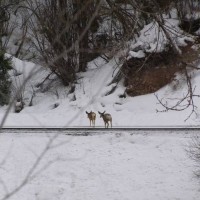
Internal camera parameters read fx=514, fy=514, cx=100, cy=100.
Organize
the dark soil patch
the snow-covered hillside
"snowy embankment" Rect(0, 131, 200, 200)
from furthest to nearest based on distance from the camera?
the dark soil patch, the snow-covered hillside, "snowy embankment" Rect(0, 131, 200, 200)

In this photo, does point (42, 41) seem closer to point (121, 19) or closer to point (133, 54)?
point (133, 54)

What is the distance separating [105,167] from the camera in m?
12.0

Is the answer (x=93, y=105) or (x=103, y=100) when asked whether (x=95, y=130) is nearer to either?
(x=93, y=105)

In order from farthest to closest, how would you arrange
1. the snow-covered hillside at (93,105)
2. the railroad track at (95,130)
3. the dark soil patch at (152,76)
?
the dark soil patch at (152,76)
the snow-covered hillside at (93,105)
the railroad track at (95,130)

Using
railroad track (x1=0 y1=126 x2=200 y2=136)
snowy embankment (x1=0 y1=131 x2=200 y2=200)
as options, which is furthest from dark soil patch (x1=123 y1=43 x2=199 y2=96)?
snowy embankment (x1=0 y1=131 x2=200 y2=200)

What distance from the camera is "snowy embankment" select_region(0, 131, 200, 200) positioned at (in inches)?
432

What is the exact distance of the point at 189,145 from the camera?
1223cm

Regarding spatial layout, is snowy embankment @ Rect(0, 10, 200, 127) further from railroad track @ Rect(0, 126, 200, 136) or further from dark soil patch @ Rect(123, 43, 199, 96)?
railroad track @ Rect(0, 126, 200, 136)

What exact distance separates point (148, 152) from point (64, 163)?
6.87ft

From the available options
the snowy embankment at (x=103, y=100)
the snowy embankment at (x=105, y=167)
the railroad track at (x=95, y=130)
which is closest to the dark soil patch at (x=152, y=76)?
the snowy embankment at (x=103, y=100)

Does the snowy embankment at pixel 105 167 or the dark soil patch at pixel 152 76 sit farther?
the dark soil patch at pixel 152 76

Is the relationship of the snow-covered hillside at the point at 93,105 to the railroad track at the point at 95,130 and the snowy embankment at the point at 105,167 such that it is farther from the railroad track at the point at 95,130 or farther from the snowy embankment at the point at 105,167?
the snowy embankment at the point at 105,167

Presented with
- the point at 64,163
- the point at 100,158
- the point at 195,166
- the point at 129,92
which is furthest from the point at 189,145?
the point at 129,92

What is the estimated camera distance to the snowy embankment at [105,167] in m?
11.0
